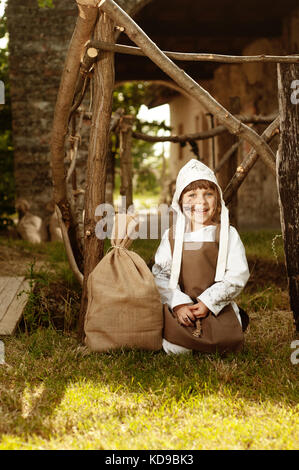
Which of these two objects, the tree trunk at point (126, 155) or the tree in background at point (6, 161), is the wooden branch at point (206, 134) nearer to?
the tree trunk at point (126, 155)

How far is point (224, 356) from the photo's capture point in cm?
303

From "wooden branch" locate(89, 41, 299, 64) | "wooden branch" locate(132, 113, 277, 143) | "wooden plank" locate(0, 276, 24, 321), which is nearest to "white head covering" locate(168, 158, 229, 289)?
"wooden branch" locate(89, 41, 299, 64)

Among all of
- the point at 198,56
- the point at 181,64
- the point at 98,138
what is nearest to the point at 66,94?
the point at 98,138

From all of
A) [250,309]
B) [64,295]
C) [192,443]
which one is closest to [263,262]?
[250,309]

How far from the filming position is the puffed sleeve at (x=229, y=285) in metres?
2.98

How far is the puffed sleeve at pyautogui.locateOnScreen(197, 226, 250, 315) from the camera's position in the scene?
9.77 ft

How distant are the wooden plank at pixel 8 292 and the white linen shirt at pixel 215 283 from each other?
120cm

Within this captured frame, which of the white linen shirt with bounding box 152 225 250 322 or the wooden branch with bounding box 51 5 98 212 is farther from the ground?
the wooden branch with bounding box 51 5 98 212

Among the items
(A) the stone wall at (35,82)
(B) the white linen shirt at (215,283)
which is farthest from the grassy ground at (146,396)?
(A) the stone wall at (35,82)

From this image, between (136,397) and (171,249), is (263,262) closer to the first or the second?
(171,249)

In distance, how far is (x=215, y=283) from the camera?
10.1 ft

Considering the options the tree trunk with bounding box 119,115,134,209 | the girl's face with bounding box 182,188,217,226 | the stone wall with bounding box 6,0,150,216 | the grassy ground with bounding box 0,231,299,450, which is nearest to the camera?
the grassy ground with bounding box 0,231,299,450

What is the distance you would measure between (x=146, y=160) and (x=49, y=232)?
15.8m

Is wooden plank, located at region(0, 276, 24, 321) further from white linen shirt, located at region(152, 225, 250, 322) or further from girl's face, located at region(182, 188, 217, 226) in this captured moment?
girl's face, located at region(182, 188, 217, 226)
